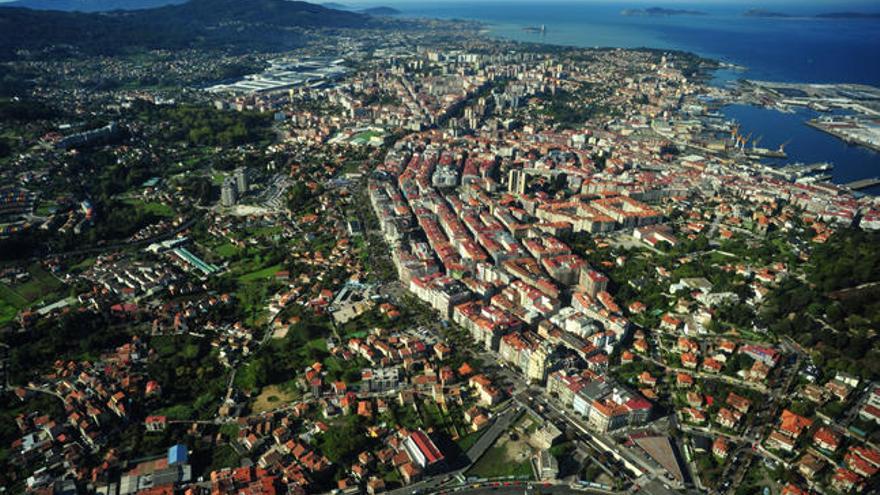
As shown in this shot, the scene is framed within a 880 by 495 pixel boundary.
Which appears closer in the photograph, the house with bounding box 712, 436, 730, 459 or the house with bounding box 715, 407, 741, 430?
the house with bounding box 712, 436, 730, 459

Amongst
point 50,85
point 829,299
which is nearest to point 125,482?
point 829,299

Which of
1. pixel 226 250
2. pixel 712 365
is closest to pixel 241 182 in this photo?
pixel 226 250

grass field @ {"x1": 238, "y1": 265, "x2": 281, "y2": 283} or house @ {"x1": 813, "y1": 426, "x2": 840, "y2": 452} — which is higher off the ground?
grass field @ {"x1": 238, "y1": 265, "x2": 281, "y2": 283}

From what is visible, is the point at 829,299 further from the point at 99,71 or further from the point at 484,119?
the point at 99,71

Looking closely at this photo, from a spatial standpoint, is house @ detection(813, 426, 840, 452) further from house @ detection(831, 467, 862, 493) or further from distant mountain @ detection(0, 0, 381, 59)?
distant mountain @ detection(0, 0, 381, 59)

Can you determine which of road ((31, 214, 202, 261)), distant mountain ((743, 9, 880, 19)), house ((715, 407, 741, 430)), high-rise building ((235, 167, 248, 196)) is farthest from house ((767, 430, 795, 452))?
distant mountain ((743, 9, 880, 19))
